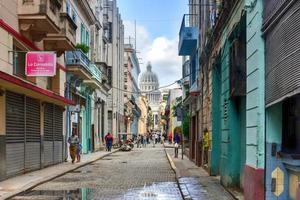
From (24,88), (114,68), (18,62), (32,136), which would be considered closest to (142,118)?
(114,68)

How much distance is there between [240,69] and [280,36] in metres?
4.83

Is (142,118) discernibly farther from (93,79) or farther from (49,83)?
(49,83)

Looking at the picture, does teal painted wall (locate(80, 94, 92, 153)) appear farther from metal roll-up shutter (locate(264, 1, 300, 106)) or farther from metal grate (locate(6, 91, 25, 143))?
metal roll-up shutter (locate(264, 1, 300, 106))

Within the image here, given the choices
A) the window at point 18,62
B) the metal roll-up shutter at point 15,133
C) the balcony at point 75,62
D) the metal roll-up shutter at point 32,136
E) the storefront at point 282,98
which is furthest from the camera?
the balcony at point 75,62

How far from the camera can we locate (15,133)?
766 inches

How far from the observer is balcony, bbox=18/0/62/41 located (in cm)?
2012

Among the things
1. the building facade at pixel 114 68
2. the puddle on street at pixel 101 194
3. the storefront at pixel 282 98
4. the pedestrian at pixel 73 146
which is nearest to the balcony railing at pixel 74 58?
the pedestrian at pixel 73 146

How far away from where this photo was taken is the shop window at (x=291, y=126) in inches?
353

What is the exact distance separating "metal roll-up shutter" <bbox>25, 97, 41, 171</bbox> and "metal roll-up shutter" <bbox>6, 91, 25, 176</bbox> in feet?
2.21

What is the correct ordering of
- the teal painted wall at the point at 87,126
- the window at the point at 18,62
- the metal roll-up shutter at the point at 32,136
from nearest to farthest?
1. the window at the point at 18,62
2. the metal roll-up shutter at the point at 32,136
3. the teal painted wall at the point at 87,126

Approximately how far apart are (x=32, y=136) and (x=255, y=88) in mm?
12984

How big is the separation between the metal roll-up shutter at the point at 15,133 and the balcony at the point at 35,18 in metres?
2.54

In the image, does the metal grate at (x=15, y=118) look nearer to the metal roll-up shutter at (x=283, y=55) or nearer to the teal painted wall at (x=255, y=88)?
the teal painted wall at (x=255, y=88)

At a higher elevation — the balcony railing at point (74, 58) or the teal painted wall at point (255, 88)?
the balcony railing at point (74, 58)
